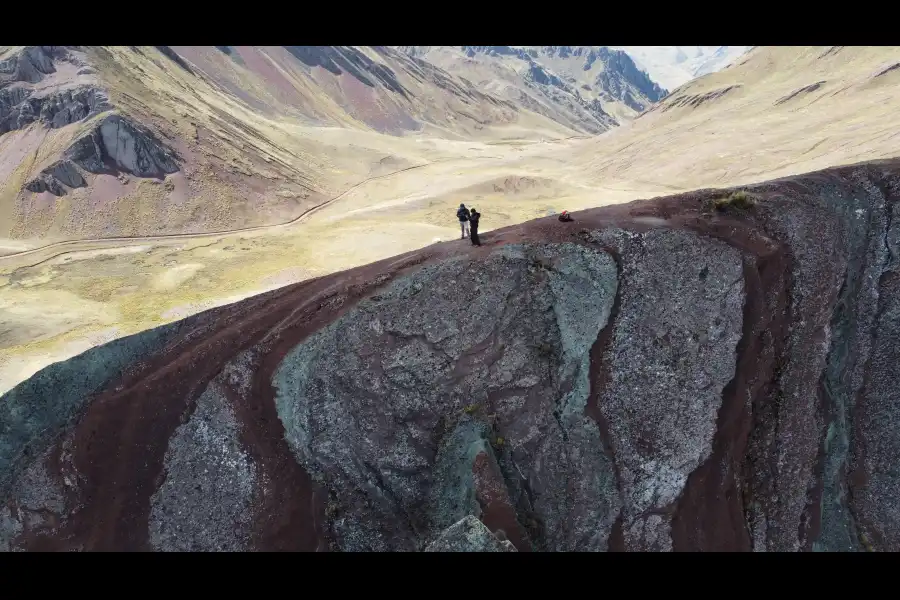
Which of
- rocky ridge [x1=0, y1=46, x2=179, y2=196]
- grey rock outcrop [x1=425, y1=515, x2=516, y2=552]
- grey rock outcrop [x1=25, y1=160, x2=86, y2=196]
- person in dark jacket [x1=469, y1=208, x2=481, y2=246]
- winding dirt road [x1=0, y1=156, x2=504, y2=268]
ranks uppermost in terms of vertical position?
rocky ridge [x1=0, y1=46, x2=179, y2=196]

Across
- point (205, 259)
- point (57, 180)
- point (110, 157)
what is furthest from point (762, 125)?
point (57, 180)

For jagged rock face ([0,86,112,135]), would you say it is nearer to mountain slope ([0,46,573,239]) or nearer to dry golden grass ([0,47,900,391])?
mountain slope ([0,46,573,239])

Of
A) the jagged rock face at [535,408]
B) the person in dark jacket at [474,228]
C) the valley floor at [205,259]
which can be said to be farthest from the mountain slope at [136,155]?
the person in dark jacket at [474,228]

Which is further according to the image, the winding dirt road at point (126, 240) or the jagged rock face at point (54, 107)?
the jagged rock face at point (54, 107)

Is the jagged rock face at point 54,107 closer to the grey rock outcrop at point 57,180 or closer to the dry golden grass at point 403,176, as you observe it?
the dry golden grass at point 403,176

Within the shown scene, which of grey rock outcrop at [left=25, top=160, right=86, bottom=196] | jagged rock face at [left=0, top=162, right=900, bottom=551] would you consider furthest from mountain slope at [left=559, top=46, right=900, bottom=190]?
grey rock outcrop at [left=25, top=160, right=86, bottom=196]

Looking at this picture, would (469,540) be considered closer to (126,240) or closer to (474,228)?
(474,228)

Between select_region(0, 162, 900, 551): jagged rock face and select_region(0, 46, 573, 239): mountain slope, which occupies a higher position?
select_region(0, 46, 573, 239): mountain slope
